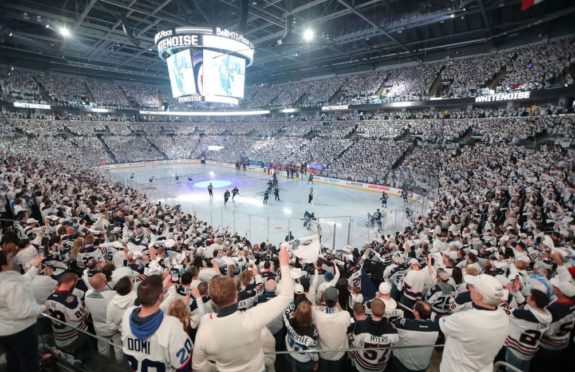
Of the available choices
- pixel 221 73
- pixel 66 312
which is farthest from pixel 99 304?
pixel 221 73

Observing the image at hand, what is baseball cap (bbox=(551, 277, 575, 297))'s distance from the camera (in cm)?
344

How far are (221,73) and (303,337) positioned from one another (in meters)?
25.0

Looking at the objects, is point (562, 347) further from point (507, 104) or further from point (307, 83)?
point (307, 83)

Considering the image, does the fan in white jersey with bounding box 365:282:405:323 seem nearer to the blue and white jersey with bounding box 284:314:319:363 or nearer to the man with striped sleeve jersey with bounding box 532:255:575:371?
the blue and white jersey with bounding box 284:314:319:363

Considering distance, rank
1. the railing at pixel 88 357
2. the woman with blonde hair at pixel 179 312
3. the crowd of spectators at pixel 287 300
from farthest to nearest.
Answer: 1. the railing at pixel 88 357
2. the woman with blonde hair at pixel 179 312
3. the crowd of spectators at pixel 287 300

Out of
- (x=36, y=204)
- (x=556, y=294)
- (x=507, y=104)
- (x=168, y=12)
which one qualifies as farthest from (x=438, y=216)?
(x=168, y=12)

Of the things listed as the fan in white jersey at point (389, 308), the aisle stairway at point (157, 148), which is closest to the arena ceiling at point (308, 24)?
the aisle stairway at point (157, 148)

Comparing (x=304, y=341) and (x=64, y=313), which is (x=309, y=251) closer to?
(x=304, y=341)

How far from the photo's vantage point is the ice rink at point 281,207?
1570 centimetres

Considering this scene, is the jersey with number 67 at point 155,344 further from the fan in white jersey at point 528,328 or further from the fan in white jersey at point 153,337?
the fan in white jersey at point 528,328

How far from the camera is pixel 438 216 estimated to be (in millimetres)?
13133

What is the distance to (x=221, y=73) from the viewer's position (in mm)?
24438

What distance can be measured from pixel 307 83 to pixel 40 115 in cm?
4048

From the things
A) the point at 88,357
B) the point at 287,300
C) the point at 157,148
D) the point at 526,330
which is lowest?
the point at 88,357
